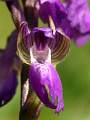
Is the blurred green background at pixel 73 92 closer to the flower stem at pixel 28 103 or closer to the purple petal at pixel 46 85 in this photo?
the flower stem at pixel 28 103

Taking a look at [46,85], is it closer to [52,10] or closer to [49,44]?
[49,44]

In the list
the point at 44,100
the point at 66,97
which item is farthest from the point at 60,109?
the point at 66,97

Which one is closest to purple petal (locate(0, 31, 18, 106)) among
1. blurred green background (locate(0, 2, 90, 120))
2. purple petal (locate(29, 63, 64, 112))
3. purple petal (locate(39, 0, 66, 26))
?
purple petal (locate(39, 0, 66, 26))

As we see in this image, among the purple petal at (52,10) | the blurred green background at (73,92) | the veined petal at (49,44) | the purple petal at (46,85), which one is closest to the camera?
the purple petal at (46,85)

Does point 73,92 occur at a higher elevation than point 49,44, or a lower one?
lower

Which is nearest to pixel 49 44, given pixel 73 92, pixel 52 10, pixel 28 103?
pixel 52 10

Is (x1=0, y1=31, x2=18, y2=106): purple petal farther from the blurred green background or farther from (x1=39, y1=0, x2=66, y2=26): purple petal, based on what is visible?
the blurred green background

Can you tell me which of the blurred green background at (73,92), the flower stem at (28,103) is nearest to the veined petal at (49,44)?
the flower stem at (28,103)
